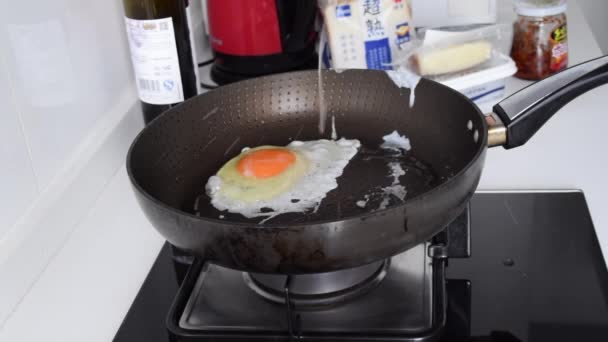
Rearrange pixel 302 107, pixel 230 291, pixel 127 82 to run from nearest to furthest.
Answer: pixel 230 291, pixel 302 107, pixel 127 82

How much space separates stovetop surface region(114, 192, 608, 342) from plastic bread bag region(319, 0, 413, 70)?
381 mm

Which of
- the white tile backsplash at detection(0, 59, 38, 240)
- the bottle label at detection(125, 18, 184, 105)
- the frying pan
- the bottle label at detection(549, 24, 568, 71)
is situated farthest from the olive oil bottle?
the bottle label at detection(549, 24, 568, 71)

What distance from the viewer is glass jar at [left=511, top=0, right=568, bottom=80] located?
3.81ft

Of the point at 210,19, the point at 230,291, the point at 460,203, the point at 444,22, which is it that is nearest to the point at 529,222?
the point at 460,203

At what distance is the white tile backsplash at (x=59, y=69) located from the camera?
821 millimetres

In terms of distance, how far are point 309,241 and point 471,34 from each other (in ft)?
2.41

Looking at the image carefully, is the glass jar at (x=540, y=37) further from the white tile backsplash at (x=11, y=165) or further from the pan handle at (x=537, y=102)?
the white tile backsplash at (x=11, y=165)

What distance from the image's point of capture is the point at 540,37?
3.86ft

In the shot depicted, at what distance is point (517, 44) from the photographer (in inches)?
47.9

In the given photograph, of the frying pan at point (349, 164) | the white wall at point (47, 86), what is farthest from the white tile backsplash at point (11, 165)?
the frying pan at point (349, 164)

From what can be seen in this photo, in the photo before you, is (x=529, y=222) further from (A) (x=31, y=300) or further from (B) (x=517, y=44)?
(A) (x=31, y=300)

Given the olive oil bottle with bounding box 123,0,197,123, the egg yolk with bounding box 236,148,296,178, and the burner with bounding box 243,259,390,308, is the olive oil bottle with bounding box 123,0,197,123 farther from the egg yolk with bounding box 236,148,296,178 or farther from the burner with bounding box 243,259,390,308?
the burner with bounding box 243,259,390,308

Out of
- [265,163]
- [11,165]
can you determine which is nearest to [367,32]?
[265,163]

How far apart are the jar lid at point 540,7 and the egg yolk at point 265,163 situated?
1.73 ft
